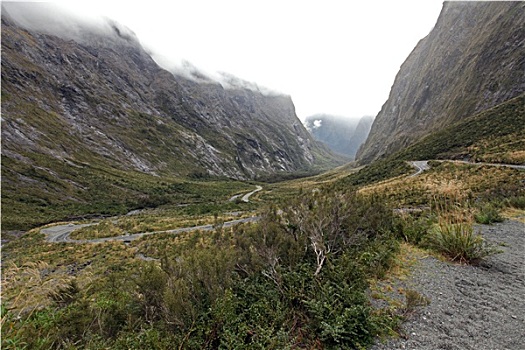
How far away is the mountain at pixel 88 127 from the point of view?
63.1m

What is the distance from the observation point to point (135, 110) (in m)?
147

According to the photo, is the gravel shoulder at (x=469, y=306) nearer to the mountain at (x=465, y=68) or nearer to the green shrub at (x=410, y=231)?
the green shrub at (x=410, y=231)

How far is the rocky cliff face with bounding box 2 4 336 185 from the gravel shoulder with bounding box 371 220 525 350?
268 feet

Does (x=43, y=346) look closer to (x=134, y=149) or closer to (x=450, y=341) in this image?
(x=450, y=341)

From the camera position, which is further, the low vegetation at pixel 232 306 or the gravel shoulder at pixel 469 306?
the low vegetation at pixel 232 306

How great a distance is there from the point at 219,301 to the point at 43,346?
2.72 meters

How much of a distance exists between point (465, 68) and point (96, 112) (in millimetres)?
171860

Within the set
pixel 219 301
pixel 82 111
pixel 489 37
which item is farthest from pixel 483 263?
pixel 82 111

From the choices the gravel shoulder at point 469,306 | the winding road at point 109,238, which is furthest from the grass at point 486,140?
the winding road at point 109,238

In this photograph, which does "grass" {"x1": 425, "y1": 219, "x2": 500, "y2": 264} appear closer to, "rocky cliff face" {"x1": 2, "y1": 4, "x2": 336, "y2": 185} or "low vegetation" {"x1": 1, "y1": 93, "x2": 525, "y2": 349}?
"low vegetation" {"x1": 1, "y1": 93, "x2": 525, "y2": 349}

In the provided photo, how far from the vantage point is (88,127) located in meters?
111

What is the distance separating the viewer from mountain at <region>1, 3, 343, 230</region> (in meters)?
63.1

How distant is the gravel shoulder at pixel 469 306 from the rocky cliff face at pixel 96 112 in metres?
81.8

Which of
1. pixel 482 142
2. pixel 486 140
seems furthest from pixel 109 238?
pixel 486 140
